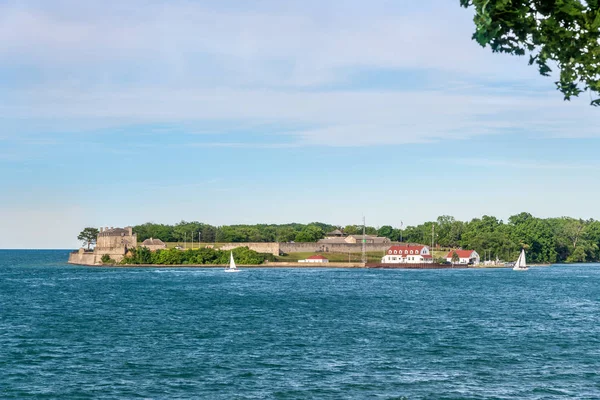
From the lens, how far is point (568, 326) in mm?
55500

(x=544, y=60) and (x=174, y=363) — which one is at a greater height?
(x=544, y=60)

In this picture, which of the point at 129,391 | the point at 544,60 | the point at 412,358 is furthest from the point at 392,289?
the point at 544,60

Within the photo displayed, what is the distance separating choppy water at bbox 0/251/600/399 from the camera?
107ft

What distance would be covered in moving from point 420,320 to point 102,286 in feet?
206

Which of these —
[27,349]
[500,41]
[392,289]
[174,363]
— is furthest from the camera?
[392,289]

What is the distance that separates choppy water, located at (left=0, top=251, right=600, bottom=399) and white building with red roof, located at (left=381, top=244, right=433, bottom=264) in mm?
93282

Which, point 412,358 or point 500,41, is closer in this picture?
point 500,41

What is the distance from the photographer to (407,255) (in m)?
178

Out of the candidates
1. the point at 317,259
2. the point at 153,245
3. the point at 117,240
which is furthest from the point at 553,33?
the point at 153,245

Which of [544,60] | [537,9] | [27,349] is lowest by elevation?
[27,349]

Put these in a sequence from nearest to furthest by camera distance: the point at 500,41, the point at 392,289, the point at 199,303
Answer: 1. the point at 500,41
2. the point at 199,303
3. the point at 392,289

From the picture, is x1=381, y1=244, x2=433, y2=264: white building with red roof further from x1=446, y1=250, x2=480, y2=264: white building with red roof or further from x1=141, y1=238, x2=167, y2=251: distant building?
x1=141, y1=238, x2=167, y2=251: distant building

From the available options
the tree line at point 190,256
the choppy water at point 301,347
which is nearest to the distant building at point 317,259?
the tree line at point 190,256

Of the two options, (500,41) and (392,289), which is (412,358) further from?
(392,289)
